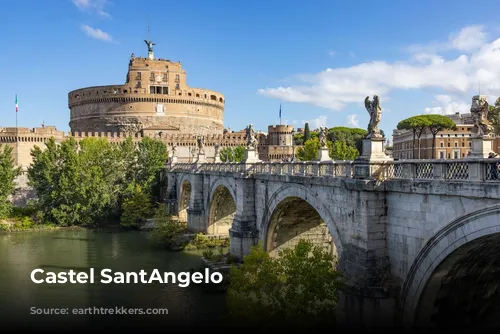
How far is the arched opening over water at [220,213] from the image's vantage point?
39.4m

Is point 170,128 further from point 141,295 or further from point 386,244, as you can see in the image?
point 386,244

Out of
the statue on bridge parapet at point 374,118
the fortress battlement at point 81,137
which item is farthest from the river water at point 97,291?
the fortress battlement at point 81,137

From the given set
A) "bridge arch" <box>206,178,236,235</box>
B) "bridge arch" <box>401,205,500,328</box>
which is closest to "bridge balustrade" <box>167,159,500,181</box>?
"bridge arch" <box>401,205,500,328</box>

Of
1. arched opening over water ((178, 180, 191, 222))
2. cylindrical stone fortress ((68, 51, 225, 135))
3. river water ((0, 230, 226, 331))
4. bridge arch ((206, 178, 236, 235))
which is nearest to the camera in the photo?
river water ((0, 230, 226, 331))

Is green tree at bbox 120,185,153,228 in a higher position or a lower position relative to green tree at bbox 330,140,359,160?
lower

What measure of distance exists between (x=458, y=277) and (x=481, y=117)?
4695 mm

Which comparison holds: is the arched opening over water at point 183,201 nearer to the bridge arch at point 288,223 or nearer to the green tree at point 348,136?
the bridge arch at point 288,223

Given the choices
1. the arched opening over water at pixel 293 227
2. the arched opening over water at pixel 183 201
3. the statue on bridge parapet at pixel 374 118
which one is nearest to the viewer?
the statue on bridge parapet at pixel 374 118

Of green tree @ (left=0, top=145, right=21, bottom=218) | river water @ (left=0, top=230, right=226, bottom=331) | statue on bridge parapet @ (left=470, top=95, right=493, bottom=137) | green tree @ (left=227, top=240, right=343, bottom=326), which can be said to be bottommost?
river water @ (left=0, top=230, right=226, bottom=331)

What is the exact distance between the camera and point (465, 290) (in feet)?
47.5

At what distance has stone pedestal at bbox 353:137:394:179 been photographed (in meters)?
15.2

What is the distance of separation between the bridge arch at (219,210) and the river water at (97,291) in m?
4.97

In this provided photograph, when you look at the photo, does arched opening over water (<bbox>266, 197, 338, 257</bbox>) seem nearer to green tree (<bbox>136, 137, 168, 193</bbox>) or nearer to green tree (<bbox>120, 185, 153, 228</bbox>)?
green tree (<bbox>120, 185, 153, 228</bbox>)

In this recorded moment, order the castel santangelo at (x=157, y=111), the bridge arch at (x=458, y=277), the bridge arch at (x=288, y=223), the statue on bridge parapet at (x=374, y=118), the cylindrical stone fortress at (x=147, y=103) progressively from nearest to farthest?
the bridge arch at (x=458, y=277)
the statue on bridge parapet at (x=374, y=118)
the bridge arch at (x=288, y=223)
the castel santangelo at (x=157, y=111)
the cylindrical stone fortress at (x=147, y=103)
